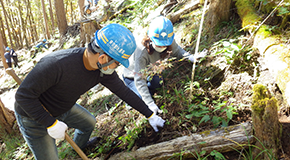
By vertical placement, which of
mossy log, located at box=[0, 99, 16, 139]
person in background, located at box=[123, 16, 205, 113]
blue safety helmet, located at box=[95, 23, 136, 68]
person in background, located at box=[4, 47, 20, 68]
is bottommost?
person in background, located at box=[4, 47, 20, 68]

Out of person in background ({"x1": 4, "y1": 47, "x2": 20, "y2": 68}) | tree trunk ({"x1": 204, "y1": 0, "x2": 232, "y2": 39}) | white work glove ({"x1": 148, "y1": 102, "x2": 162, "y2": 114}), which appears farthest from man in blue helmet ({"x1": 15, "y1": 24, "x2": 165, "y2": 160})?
person in background ({"x1": 4, "y1": 47, "x2": 20, "y2": 68})

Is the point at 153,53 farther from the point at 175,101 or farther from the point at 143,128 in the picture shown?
the point at 143,128

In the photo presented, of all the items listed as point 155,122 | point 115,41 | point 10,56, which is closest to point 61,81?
point 115,41

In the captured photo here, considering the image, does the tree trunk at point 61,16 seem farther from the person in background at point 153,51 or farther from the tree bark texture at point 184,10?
the person in background at point 153,51

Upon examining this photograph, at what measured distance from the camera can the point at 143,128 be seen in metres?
2.72

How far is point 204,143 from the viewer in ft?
6.63

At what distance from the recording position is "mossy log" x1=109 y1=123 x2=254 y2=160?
76.2 inches

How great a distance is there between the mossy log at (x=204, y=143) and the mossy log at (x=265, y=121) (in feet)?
0.50

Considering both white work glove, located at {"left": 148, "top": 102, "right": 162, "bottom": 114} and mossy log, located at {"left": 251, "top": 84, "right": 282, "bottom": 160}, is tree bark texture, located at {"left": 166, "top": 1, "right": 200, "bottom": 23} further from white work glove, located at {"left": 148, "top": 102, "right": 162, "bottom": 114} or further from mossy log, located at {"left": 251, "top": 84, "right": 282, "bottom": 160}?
mossy log, located at {"left": 251, "top": 84, "right": 282, "bottom": 160}

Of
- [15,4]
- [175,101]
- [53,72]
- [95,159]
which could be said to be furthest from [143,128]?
[15,4]

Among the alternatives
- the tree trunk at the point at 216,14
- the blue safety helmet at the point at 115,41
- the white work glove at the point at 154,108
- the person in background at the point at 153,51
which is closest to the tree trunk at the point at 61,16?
the person in background at the point at 153,51

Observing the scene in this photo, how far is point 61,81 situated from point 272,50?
2.76m

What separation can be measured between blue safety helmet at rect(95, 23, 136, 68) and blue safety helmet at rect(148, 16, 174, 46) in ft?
3.06

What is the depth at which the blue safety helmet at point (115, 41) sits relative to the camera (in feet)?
6.48
